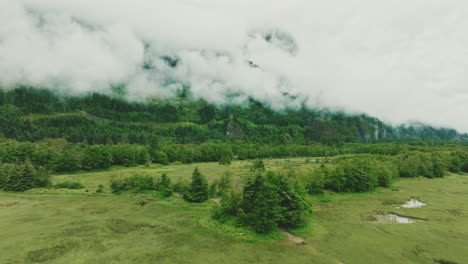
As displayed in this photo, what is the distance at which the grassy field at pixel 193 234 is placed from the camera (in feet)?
123

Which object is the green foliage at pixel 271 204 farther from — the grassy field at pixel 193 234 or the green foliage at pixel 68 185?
the green foliage at pixel 68 185

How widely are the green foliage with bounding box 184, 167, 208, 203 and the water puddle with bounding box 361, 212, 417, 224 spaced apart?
44318mm

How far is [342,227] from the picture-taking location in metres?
50.3

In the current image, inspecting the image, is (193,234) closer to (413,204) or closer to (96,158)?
(413,204)

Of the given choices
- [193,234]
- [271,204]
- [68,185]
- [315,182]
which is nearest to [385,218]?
[315,182]

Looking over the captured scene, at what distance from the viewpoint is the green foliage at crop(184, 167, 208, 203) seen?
216ft

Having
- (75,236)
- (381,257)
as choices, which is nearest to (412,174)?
(381,257)

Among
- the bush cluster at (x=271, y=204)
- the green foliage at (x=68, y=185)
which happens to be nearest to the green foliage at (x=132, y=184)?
the green foliage at (x=68, y=185)

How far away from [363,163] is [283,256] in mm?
68481

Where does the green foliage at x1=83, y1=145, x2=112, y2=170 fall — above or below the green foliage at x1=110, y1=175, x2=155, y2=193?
above

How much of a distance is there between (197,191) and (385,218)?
52767 mm

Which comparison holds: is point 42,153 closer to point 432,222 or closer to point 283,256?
point 283,256

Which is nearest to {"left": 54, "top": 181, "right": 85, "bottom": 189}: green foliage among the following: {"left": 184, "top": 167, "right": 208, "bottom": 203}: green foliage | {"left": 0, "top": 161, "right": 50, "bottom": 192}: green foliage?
{"left": 0, "top": 161, "right": 50, "bottom": 192}: green foliage

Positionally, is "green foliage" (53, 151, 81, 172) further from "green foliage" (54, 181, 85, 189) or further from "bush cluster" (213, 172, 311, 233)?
"bush cluster" (213, 172, 311, 233)
